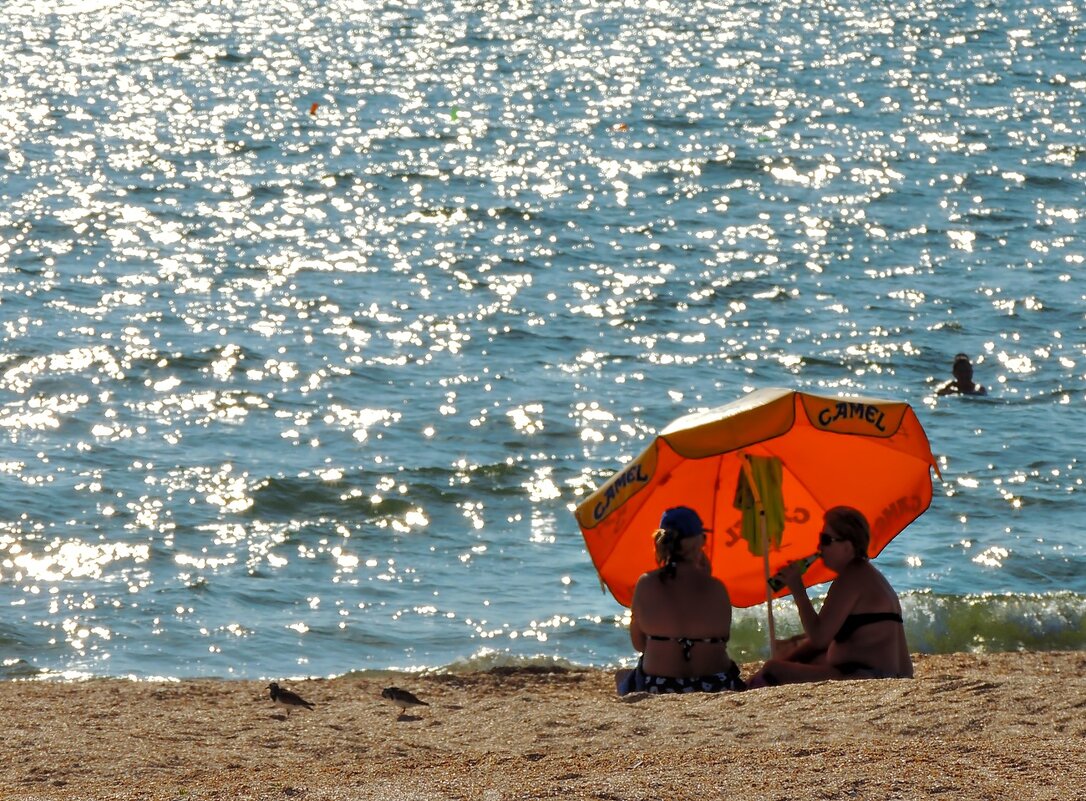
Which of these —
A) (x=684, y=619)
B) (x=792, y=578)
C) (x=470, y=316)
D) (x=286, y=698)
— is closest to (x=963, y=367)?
(x=470, y=316)

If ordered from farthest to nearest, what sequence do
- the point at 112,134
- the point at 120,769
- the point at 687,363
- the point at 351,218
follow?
the point at 112,134
the point at 351,218
the point at 687,363
the point at 120,769

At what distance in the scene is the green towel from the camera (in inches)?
324

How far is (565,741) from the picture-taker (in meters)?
7.27

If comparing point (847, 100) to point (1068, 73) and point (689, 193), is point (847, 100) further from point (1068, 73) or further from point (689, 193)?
point (689, 193)

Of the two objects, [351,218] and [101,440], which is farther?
[351,218]

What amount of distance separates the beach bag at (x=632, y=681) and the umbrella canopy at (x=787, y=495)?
14.0 inches

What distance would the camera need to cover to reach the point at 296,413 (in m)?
16.2

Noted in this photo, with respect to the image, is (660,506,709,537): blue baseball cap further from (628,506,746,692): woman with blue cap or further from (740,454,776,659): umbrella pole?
(740,454,776,659): umbrella pole

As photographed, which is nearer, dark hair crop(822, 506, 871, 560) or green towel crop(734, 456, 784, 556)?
dark hair crop(822, 506, 871, 560)

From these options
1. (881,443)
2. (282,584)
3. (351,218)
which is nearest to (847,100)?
(351,218)

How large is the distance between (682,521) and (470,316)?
1215cm

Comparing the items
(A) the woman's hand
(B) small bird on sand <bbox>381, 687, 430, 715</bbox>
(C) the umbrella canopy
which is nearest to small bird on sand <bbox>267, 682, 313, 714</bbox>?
(B) small bird on sand <bbox>381, 687, 430, 715</bbox>

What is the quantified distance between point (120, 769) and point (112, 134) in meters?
24.8

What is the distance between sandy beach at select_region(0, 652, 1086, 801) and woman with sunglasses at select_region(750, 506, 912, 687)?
1.07 ft
